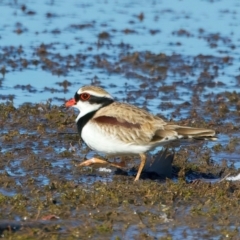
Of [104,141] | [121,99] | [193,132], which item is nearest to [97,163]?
[104,141]

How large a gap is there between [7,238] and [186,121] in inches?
203

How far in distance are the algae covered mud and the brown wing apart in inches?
19.5

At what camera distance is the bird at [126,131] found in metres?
8.67

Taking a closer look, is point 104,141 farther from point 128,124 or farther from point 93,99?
point 93,99

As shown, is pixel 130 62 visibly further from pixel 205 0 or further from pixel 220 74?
pixel 205 0

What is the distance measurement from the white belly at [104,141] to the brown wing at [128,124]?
42 mm

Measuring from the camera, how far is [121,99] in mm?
13242

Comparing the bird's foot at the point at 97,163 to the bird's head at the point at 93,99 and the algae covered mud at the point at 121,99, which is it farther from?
the bird's head at the point at 93,99

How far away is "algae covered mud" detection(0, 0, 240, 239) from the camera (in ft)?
25.4

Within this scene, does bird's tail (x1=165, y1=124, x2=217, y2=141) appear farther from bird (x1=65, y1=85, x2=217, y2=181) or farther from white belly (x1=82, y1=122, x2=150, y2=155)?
white belly (x1=82, y1=122, x2=150, y2=155)

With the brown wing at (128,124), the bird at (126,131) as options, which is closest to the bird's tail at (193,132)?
the bird at (126,131)

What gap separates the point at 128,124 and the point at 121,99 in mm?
4492

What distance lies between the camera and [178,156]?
33.3ft

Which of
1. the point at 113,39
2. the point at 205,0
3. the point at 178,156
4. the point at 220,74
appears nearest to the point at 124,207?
the point at 178,156
